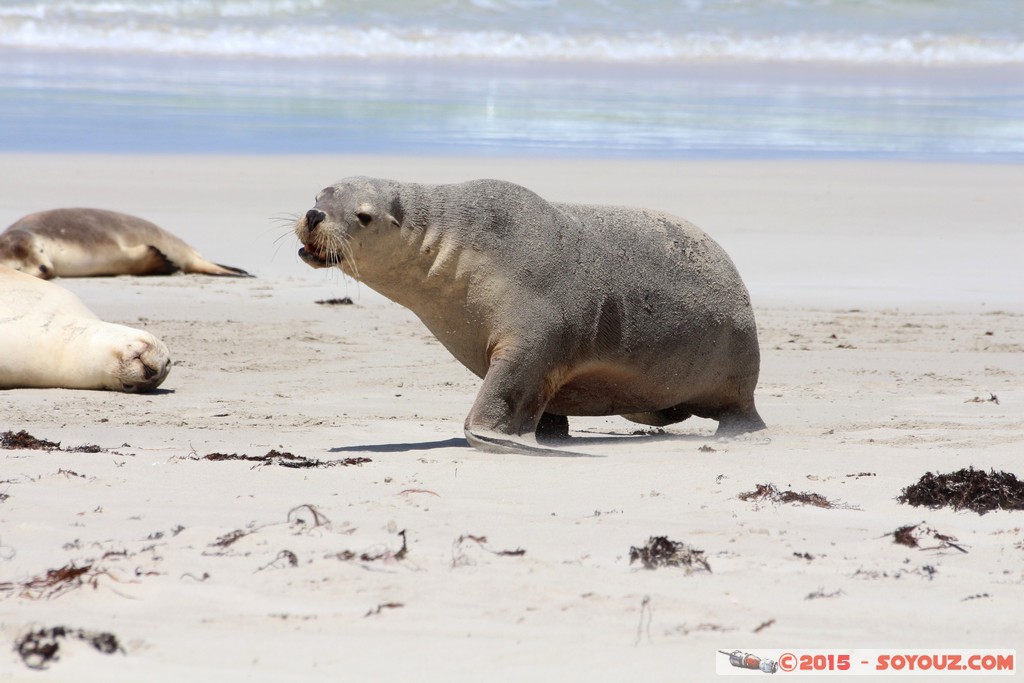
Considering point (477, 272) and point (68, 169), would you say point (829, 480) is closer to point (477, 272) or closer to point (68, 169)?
point (477, 272)

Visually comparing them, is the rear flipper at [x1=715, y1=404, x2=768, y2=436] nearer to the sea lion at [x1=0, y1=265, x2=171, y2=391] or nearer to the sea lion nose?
the sea lion nose

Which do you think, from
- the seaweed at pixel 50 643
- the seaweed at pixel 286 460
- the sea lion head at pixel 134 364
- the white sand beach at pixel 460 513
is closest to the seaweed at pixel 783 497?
the white sand beach at pixel 460 513

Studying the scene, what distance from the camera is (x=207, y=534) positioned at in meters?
3.63

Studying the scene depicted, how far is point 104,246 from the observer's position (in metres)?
10.7

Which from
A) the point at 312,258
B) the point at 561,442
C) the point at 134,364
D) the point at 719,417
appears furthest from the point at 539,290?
the point at 134,364

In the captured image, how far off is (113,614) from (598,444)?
9.87ft

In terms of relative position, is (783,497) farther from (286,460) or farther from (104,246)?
(104,246)

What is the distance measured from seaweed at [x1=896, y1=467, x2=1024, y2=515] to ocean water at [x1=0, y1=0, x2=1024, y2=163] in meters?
12.8

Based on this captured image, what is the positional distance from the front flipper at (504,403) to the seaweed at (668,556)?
1803 millimetres

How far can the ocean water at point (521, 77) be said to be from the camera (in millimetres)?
18500

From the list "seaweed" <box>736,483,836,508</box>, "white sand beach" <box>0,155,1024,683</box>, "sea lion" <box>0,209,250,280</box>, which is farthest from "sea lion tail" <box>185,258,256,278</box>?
"seaweed" <box>736,483,836,508</box>

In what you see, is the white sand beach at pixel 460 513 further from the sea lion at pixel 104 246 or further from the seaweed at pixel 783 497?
the sea lion at pixel 104 246

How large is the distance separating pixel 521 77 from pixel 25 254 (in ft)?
64.6

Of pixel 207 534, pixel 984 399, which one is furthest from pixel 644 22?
pixel 207 534
